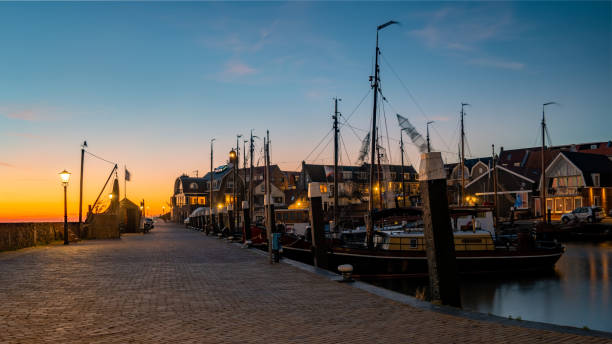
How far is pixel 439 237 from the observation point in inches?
422

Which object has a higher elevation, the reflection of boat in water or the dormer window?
the dormer window

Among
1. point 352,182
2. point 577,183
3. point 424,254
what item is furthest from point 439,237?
point 352,182

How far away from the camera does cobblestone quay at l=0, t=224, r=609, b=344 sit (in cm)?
746

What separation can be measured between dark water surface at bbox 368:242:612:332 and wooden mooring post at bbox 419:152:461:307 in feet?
30.0

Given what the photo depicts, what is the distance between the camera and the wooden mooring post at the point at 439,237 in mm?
10664

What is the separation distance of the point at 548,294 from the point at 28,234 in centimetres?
3021

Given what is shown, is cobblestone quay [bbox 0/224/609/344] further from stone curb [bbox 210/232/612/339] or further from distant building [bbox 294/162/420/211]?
distant building [bbox 294/162/420/211]

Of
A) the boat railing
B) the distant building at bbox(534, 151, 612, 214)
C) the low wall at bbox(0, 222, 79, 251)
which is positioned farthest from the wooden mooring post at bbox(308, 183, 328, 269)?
the distant building at bbox(534, 151, 612, 214)

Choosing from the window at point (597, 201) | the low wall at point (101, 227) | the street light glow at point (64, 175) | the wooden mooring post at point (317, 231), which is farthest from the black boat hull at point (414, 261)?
the window at point (597, 201)

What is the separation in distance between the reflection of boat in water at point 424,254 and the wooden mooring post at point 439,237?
45.8 ft

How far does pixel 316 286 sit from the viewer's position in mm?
12945

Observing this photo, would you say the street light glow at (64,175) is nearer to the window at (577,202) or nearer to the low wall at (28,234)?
the low wall at (28,234)

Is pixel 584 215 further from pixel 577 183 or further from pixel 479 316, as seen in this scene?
pixel 479 316

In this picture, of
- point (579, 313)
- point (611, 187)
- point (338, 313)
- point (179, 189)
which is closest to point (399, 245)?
point (579, 313)
